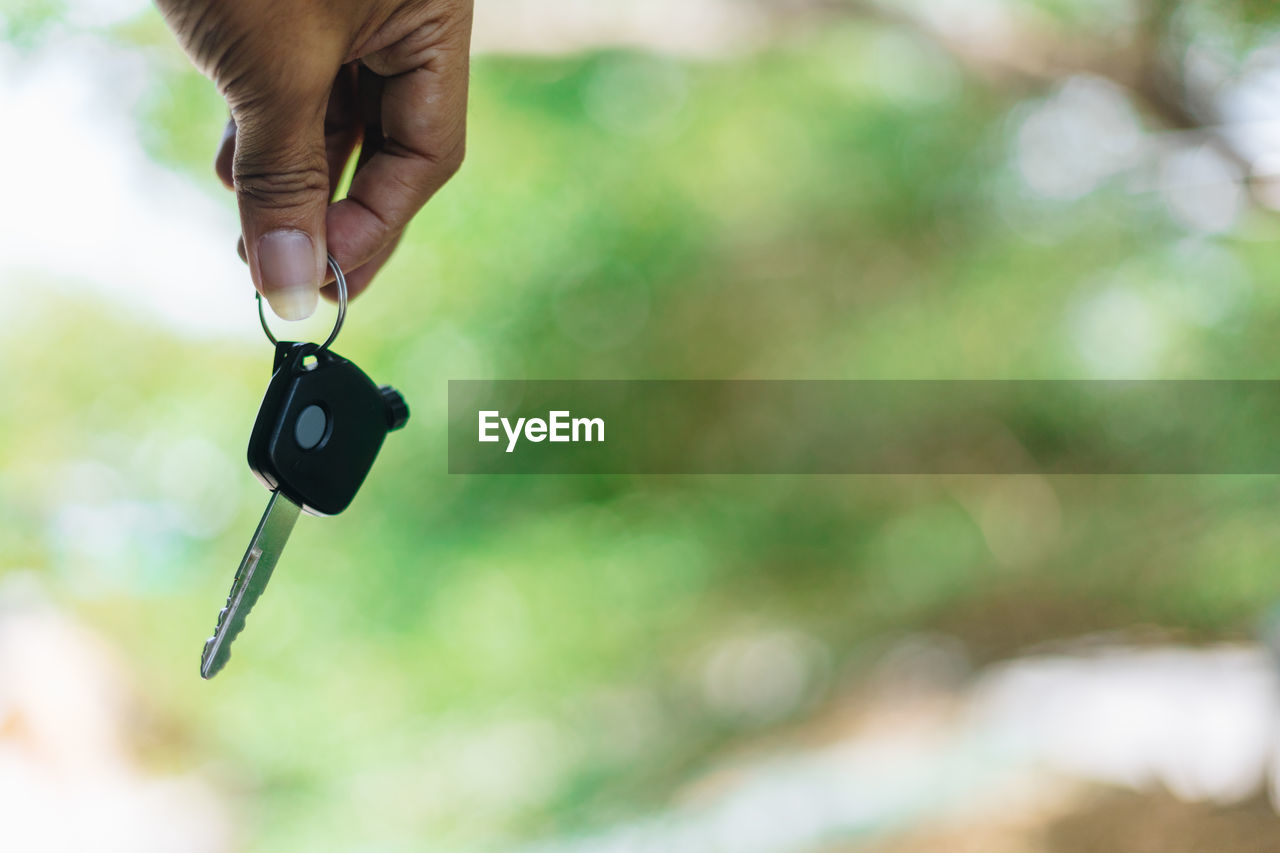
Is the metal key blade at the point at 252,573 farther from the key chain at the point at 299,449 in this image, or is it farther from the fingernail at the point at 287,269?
the fingernail at the point at 287,269

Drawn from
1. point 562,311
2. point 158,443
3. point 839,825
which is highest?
point 562,311

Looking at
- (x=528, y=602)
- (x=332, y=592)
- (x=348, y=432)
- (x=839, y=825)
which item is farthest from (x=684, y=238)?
(x=348, y=432)

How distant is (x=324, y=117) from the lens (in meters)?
0.51

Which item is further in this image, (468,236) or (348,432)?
(468,236)

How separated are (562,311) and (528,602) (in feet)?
1.84

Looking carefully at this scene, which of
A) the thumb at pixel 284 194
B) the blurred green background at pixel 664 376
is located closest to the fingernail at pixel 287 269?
the thumb at pixel 284 194

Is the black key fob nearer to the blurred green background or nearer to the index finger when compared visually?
the index finger

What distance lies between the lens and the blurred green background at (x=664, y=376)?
5.16 ft

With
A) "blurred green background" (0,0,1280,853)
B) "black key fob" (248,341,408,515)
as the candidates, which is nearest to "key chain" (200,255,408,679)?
"black key fob" (248,341,408,515)

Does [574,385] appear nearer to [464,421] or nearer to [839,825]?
[464,421]

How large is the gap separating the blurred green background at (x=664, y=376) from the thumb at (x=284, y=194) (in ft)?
3.89

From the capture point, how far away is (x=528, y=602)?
169 centimetres

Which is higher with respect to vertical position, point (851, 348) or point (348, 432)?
point (851, 348)

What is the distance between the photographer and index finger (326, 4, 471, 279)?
1.70ft
